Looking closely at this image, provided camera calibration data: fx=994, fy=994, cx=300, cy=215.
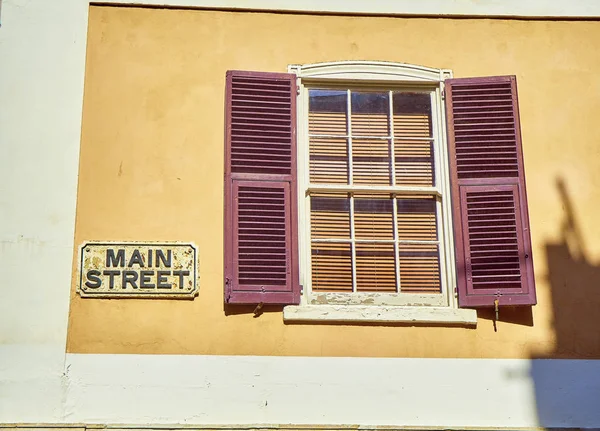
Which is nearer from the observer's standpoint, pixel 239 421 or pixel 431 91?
pixel 239 421

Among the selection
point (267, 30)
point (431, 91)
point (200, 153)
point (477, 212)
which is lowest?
point (477, 212)

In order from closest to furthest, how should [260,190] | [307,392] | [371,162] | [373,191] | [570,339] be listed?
1. [307,392]
2. [570,339]
3. [260,190]
4. [373,191]
5. [371,162]

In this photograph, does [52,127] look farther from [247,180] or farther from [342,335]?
[342,335]

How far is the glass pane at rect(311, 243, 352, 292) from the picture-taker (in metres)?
6.87

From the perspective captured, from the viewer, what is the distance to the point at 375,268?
695 centimetres

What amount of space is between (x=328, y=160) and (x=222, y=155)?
30.5 inches

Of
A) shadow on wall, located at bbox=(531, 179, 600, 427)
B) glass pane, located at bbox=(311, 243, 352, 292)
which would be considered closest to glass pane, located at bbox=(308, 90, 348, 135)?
glass pane, located at bbox=(311, 243, 352, 292)

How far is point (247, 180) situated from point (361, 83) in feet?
3.78

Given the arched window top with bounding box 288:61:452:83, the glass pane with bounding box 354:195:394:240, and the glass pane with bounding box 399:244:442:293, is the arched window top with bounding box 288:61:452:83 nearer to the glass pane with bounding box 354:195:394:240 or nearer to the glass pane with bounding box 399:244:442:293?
the glass pane with bounding box 354:195:394:240

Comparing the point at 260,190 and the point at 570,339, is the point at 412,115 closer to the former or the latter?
the point at 260,190

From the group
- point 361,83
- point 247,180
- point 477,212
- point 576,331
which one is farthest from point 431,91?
point 576,331

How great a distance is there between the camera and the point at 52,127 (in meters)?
6.90

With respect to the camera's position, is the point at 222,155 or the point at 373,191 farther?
the point at 373,191

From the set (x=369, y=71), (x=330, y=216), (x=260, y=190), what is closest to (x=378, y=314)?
(x=330, y=216)
